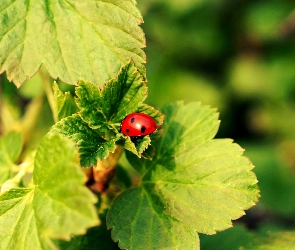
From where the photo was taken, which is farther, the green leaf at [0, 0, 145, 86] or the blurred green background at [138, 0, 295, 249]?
the blurred green background at [138, 0, 295, 249]

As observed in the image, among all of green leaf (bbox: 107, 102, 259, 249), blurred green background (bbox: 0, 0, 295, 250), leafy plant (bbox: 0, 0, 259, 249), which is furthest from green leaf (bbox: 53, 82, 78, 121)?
blurred green background (bbox: 0, 0, 295, 250)

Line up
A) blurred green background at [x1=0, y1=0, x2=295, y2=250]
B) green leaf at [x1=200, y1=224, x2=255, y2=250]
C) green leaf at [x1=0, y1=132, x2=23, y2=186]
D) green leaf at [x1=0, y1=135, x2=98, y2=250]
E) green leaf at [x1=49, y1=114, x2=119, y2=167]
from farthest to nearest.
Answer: blurred green background at [x1=0, y1=0, x2=295, y2=250] → green leaf at [x1=200, y1=224, x2=255, y2=250] → green leaf at [x1=0, y1=132, x2=23, y2=186] → green leaf at [x1=49, y1=114, x2=119, y2=167] → green leaf at [x1=0, y1=135, x2=98, y2=250]

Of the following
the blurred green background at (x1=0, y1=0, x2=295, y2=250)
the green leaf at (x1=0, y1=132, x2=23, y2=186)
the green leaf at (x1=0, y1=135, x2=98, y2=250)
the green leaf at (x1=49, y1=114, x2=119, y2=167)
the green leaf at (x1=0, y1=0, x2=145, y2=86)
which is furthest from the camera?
the blurred green background at (x1=0, y1=0, x2=295, y2=250)

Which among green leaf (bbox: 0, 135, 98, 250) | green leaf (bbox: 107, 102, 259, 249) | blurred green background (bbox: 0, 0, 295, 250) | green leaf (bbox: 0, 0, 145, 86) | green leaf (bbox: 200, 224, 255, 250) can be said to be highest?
green leaf (bbox: 0, 0, 145, 86)

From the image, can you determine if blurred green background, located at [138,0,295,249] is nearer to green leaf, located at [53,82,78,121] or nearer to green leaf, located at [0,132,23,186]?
green leaf, located at [0,132,23,186]

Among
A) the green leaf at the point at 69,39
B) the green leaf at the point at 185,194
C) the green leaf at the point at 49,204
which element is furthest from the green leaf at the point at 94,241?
the green leaf at the point at 69,39

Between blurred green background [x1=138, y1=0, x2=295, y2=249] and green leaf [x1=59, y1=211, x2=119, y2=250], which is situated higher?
green leaf [x1=59, y1=211, x2=119, y2=250]

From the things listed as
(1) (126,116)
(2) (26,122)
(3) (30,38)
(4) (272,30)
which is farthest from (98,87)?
(4) (272,30)

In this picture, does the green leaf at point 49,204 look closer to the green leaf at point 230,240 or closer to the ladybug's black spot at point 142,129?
the ladybug's black spot at point 142,129

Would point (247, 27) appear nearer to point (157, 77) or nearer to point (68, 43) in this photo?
point (157, 77)
